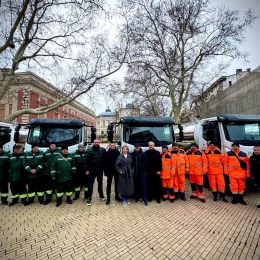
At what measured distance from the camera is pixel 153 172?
5.18 metres

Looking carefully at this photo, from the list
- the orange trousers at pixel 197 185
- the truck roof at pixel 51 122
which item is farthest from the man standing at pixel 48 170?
the orange trousers at pixel 197 185

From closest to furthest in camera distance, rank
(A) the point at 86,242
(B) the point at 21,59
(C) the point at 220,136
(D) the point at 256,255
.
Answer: (D) the point at 256,255 → (A) the point at 86,242 → (C) the point at 220,136 → (B) the point at 21,59

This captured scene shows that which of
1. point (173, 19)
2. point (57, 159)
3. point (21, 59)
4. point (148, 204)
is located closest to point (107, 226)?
point (148, 204)

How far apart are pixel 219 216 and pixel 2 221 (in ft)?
18.2

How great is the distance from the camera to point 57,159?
200 inches

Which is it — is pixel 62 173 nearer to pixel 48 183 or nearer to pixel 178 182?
pixel 48 183

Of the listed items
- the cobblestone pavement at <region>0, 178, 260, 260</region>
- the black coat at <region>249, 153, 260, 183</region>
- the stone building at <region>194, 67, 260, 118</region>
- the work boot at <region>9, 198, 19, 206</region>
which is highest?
the stone building at <region>194, 67, 260, 118</region>

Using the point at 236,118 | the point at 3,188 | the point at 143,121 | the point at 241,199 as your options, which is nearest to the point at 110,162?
the point at 143,121

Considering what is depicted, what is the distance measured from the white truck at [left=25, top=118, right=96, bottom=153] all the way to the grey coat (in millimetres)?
2217

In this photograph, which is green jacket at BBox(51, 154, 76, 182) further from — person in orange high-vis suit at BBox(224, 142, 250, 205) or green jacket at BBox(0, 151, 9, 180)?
person in orange high-vis suit at BBox(224, 142, 250, 205)

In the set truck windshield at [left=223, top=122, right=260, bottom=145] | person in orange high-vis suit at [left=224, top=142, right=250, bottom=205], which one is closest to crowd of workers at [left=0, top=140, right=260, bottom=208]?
person in orange high-vis suit at [left=224, top=142, right=250, bottom=205]

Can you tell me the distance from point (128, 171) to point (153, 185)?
109 cm

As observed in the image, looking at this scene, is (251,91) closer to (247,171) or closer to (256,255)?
(247,171)

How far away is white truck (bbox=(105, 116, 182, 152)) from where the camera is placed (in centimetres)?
612
